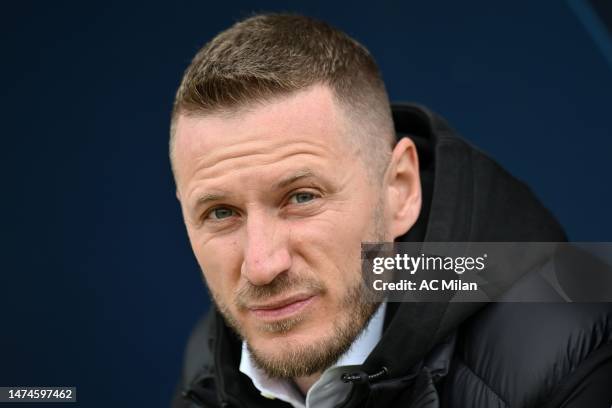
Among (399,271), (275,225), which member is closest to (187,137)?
(275,225)

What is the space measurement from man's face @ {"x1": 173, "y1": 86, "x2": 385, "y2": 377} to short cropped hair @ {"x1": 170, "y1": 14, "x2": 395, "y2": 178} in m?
0.03

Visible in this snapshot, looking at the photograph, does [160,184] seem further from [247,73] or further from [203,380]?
[247,73]

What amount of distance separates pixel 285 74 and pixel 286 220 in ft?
0.99

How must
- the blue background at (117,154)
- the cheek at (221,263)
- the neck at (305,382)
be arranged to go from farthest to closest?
the blue background at (117,154), the neck at (305,382), the cheek at (221,263)

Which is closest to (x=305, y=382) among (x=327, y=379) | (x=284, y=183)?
(x=327, y=379)

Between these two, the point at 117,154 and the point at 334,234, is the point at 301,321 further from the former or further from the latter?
the point at 117,154

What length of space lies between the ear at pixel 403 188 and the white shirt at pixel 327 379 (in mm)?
186

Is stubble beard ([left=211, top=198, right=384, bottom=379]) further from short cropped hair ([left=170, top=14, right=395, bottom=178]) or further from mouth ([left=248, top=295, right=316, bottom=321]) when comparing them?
short cropped hair ([left=170, top=14, right=395, bottom=178])

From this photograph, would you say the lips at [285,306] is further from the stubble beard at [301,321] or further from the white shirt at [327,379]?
the white shirt at [327,379]

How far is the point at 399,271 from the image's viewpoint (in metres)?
1.73

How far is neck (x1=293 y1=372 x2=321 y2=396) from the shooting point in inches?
67.4

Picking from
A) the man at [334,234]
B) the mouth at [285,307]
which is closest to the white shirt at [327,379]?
the man at [334,234]

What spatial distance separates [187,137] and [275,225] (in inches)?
11.2

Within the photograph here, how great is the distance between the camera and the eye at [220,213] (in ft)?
5.23
